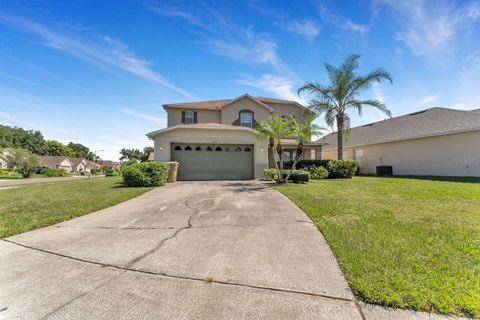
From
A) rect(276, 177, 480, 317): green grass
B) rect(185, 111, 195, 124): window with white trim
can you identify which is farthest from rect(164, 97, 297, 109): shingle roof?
rect(276, 177, 480, 317): green grass

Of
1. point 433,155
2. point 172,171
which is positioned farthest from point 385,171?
point 172,171

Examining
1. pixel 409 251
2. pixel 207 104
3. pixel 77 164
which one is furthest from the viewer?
pixel 77 164

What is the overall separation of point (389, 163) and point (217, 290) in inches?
905

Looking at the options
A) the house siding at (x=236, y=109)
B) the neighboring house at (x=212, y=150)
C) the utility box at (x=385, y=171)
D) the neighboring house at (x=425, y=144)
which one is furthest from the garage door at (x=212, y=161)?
the utility box at (x=385, y=171)

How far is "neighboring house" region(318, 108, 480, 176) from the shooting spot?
47.6 feet

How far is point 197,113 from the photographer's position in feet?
65.2

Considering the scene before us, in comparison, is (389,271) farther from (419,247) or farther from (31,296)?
(31,296)

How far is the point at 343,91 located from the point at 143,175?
15.7 metres

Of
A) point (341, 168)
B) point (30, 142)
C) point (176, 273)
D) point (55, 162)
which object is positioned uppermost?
point (30, 142)

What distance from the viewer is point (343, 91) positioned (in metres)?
16.1

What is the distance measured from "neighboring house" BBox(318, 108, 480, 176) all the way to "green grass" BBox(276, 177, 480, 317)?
12.0m

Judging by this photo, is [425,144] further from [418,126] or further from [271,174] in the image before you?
[271,174]

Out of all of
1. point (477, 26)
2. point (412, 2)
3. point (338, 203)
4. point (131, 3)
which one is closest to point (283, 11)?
point (412, 2)

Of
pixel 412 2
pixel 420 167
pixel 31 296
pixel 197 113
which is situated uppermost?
pixel 412 2
